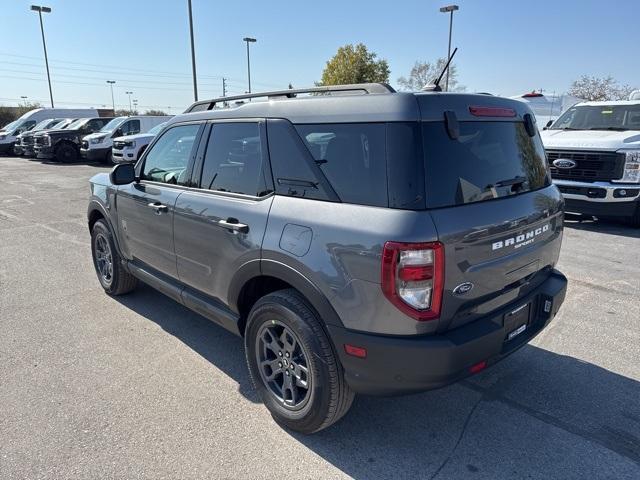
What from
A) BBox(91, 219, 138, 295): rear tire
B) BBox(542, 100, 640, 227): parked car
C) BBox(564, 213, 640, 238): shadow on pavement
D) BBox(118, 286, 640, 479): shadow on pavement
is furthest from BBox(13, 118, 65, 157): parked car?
BBox(118, 286, 640, 479): shadow on pavement

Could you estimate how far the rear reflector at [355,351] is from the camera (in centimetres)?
223

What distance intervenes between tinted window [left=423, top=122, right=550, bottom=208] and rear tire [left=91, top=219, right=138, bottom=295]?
3431 mm

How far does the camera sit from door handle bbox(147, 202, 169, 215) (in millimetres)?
3518

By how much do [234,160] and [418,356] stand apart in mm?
1740

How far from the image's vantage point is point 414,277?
210 centimetres

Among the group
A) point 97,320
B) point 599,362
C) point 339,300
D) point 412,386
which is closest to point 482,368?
point 412,386

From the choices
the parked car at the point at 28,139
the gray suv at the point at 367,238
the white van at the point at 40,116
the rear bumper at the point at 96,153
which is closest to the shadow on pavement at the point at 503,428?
the gray suv at the point at 367,238

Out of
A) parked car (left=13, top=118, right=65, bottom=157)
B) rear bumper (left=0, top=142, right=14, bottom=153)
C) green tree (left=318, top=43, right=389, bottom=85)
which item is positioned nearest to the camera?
parked car (left=13, top=118, right=65, bottom=157)

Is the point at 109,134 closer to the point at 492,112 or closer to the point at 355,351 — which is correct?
the point at 492,112

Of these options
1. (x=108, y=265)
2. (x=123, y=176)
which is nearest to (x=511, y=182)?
(x=123, y=176)

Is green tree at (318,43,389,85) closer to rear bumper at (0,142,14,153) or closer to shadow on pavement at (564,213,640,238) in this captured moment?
rear bumper at (0,142,14,153)

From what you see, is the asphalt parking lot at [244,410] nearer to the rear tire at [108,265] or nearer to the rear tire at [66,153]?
the rear tire at [108,265]

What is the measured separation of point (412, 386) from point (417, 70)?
42151mm

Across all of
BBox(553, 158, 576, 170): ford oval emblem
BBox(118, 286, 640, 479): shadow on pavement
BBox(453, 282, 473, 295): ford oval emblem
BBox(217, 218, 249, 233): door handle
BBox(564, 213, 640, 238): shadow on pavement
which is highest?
BBox(553, 158, 576, 170): ford oval emblem
